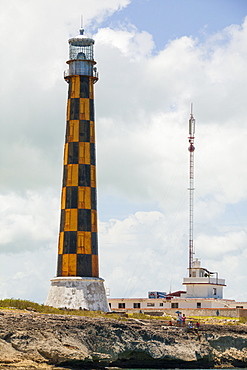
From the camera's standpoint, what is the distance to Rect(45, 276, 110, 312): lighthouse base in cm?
6381

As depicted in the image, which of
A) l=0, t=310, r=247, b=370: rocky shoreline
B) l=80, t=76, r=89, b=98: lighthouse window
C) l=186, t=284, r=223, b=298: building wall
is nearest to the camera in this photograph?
l=0, t=310, r=247, b=370: rocky shoreline

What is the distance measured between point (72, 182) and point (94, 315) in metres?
11.7

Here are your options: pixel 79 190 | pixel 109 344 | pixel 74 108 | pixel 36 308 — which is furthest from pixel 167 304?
pixel 109 344

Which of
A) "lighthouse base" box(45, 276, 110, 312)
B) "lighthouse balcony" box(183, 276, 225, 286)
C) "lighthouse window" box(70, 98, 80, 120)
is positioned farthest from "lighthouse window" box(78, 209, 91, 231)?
"lighthouse balcony" box(183, 276, 225, 286)

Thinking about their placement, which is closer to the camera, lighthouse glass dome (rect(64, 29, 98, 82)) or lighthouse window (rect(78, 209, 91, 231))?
lighthouse window (rect(78, 209, 91, 231))

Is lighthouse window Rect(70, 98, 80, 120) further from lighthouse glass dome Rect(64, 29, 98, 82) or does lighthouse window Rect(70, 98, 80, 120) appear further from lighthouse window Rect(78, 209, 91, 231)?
lighthouse window Rect(78, 209, 91, 231)

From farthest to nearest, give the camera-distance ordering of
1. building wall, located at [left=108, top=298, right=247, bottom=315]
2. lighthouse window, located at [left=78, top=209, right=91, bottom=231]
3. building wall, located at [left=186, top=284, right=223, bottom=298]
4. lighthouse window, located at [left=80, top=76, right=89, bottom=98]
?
building wall, located at [left=186, top=284, right=223, bottom=298] < building wall, located at [left=108, top=298, right=247, bottom=315] < lighthouse window, located at [left=80, top=76, right=89, bottom=98] < lighthouse window, located at [left=78, top=209, right=91, bottom=231]

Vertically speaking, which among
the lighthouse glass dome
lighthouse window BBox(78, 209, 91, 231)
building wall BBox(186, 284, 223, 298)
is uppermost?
the lighthouse glass dome

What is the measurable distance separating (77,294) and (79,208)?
6.72 m

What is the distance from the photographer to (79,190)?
66.2 meters

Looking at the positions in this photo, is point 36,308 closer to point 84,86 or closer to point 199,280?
point 84,86

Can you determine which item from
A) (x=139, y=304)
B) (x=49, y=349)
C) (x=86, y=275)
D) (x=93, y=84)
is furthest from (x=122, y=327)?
(x=139, y=304)

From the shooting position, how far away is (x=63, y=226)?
66.3 metres

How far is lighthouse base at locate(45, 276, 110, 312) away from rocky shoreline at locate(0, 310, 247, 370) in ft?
15.4
